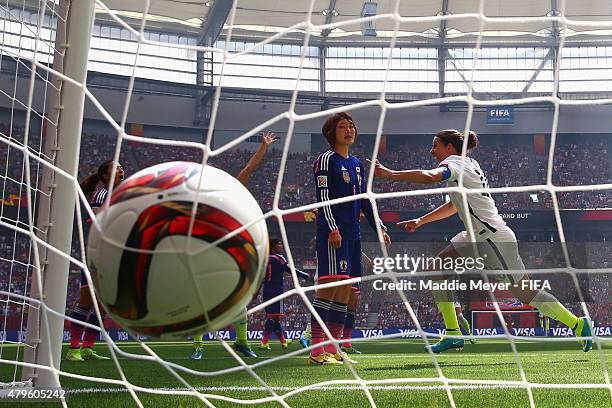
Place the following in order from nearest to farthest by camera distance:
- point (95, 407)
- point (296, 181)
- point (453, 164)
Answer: point (95, 407) < point (453, 164) < point (296, 181)

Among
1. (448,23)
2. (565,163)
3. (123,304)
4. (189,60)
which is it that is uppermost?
(448,23)

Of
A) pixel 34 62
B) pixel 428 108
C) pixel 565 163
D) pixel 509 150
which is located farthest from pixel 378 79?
pixel 34 62

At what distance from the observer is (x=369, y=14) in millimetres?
22453

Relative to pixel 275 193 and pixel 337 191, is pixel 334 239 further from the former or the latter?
pixel 275 193

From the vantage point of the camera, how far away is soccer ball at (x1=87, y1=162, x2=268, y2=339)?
189 cm

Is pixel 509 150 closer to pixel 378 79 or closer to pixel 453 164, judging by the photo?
pixel 378 79

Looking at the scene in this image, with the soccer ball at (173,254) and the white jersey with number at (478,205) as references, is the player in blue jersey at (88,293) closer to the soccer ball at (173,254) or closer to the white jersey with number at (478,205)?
the white jersey with number at (478,205)

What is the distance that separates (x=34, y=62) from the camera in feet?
8.71

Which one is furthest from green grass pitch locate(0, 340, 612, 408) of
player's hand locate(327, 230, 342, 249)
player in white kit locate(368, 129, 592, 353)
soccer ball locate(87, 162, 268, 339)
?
player's hand locate(327, 230, 342, 249)

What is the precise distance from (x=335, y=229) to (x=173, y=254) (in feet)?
9.14

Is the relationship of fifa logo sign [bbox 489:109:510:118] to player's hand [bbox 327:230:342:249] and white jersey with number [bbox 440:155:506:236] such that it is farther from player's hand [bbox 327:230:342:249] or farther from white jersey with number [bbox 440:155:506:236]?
player's hand [bbox 327:230:342:249]

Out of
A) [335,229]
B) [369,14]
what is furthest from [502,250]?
[369,14]

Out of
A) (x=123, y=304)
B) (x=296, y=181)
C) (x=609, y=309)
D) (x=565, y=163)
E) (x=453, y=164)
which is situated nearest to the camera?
(x=123, y=304)

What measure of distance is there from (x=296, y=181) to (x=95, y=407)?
21.0 metres
